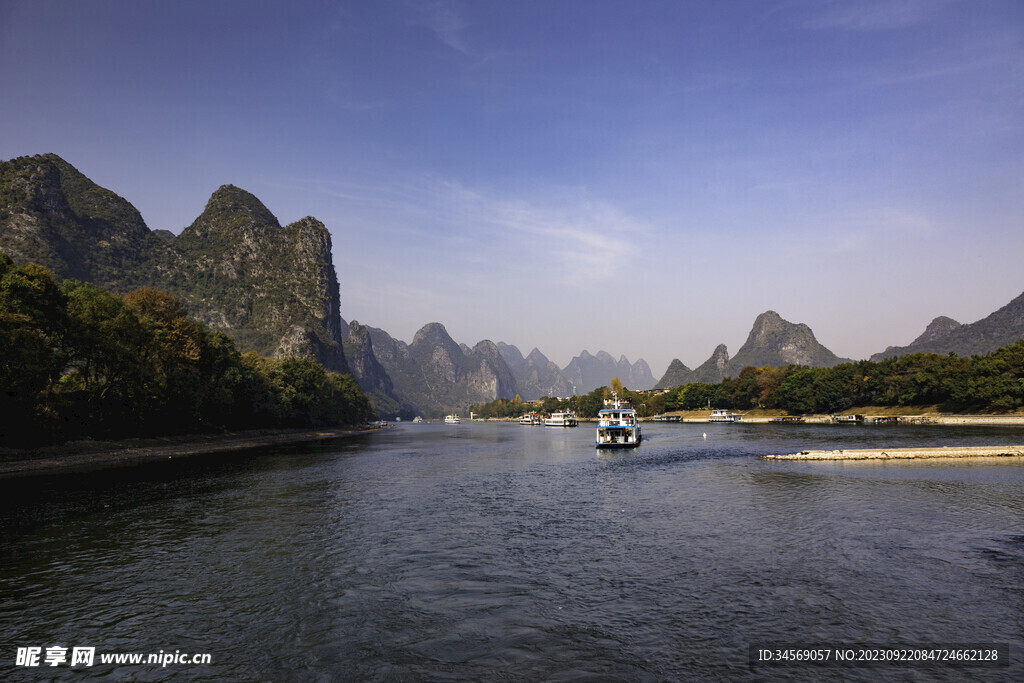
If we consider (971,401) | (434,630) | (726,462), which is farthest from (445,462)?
(971,401)

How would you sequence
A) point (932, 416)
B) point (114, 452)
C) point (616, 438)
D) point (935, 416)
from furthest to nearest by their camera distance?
point (932, 416) → point (935, 416) → point (616, 438) → point (114, 452)

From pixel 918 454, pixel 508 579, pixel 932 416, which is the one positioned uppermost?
pixel 508 579

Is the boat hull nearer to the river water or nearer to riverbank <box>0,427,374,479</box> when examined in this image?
the river water

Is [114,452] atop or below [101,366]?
below

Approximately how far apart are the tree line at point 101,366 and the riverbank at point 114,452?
7.82 ft

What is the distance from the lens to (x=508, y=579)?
24.6m

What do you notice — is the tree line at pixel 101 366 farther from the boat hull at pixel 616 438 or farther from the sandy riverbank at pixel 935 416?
the sandy riverbank at pixel 935 416

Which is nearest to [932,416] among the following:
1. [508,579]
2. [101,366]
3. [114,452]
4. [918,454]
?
[918,454]

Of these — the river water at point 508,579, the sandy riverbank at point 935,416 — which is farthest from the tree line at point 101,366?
the sandy riverbank at point 935,416

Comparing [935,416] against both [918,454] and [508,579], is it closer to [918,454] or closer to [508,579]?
[918,454]

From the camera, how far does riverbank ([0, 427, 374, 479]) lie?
212 feet

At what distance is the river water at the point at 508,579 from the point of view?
16.9 meters

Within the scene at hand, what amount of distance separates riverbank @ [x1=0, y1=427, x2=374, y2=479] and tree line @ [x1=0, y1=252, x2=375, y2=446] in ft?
7.82

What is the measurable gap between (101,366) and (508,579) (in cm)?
8221
